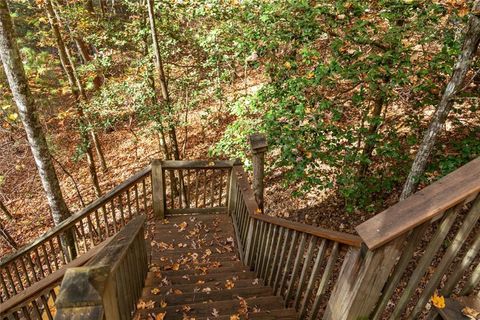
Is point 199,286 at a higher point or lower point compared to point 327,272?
lower

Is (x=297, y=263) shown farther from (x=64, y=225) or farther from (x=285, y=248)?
(x=64, y=225)

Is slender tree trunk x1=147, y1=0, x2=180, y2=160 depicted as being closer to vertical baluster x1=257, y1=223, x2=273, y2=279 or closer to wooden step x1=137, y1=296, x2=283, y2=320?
vertical baluster x1=257, y1=223, x2=273, y2=279

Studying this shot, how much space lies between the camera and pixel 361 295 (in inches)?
78.5

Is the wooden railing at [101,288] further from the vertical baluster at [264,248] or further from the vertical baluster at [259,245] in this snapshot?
the vertical baluster at [259,245]

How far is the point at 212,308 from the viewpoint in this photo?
3363 mm

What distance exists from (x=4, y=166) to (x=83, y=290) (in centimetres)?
1327

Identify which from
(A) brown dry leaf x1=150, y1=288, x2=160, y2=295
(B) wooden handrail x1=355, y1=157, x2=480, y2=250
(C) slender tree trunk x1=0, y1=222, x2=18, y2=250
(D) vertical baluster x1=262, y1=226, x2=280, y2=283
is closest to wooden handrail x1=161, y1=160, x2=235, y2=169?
(D) vertical baluster x1=262, y1=226, x2=280, y2=283

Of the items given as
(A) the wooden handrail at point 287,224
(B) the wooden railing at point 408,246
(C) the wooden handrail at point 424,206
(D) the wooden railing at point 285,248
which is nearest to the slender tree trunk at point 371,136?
(D) the wooden railing at point 285,248

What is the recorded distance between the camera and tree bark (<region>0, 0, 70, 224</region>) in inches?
194

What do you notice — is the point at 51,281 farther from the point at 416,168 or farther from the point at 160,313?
the point at 416,168

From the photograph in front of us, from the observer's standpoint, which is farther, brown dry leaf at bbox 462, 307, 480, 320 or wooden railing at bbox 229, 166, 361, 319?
wooden railing at bbox 229, 166, 361, 319

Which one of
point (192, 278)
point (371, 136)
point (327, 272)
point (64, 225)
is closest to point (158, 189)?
point (64, 225)

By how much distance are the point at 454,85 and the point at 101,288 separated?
14.5 ft

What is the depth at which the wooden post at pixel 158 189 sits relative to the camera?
588cm
